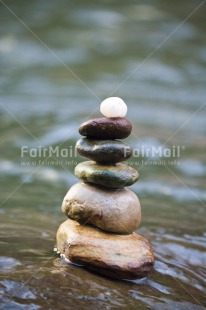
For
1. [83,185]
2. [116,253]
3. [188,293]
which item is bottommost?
[188,293]

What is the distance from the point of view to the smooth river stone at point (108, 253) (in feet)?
7.57

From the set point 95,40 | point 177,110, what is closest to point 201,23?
point 95,40

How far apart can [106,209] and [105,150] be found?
0.28 m

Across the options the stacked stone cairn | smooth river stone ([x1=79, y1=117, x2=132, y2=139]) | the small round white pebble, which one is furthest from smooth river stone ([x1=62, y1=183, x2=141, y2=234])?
the small round white pebble

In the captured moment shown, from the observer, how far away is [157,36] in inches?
312

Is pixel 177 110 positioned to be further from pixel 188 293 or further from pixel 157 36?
pixel 188 293

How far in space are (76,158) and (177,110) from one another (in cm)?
192

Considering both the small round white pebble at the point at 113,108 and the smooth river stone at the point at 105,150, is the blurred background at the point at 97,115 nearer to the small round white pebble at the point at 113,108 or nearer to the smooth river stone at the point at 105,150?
the smooth river stone at the point at 105,150

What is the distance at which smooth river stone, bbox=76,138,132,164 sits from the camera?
2402 mm

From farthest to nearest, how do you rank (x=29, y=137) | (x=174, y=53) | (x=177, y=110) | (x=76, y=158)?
(x=174, y=53) → (x=177, y=110) → (x=29, y=137) → (x=76, y=158)

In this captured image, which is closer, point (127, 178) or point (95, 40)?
point (127, 178)

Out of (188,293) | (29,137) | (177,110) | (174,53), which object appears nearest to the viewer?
(188,293)

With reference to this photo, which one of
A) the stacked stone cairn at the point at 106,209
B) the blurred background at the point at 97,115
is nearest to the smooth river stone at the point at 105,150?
the stacked stone cairn at the point at 106,209

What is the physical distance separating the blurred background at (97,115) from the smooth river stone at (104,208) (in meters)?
0.24
